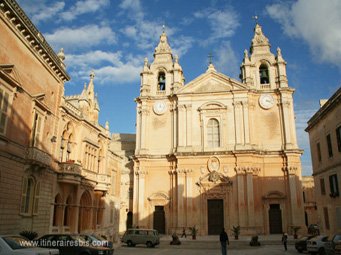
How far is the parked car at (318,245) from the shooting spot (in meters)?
17.4

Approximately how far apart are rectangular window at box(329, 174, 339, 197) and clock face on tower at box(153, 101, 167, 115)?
20.3 m

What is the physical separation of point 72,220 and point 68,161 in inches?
163

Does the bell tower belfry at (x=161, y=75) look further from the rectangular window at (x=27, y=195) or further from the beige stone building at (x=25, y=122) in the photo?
the rectangular window at (x=27, y=195)

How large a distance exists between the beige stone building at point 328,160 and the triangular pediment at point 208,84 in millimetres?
12555

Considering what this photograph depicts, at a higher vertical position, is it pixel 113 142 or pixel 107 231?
pixel 113 142

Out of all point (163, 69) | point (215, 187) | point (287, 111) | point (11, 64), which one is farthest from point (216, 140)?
point (11, 64)

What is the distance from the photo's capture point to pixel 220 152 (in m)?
34.5

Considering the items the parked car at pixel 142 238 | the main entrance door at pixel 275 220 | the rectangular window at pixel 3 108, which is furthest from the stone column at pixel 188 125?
the rectangular window at pixel 3 108

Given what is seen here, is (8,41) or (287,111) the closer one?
(8,41)

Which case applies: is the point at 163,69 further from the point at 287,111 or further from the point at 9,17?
the point at 9,17

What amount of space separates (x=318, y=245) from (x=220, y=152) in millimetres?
17475

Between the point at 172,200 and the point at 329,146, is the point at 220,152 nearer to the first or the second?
the point at 172,200

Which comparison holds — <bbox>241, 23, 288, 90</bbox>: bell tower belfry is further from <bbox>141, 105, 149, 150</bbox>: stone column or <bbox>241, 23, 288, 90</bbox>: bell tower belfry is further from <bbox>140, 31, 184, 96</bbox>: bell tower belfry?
<bbox>141, 105, 149, 150</bbox>: stone column

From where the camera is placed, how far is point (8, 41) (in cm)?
1547
